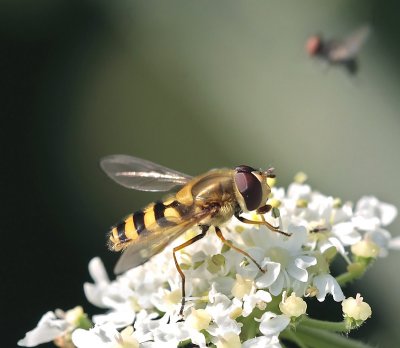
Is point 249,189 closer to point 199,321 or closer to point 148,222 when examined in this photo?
point 148,222

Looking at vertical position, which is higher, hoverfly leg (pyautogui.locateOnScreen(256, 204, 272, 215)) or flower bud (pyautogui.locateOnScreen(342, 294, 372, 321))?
hoverfly leg (pyautogui.locateOnScreen(256, 204, 272, 215))

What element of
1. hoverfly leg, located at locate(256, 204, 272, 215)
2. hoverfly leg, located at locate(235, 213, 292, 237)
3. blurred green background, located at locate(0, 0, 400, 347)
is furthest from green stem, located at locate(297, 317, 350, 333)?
blurred green background, located at locate(0, 0, 400, 347)

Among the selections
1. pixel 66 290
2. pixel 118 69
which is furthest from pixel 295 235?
pixel 118 69

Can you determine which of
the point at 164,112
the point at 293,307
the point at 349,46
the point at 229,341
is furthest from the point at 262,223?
the point at 164,112

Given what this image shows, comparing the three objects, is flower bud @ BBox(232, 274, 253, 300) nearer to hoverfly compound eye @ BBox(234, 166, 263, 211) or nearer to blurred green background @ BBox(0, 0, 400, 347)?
hoverfly compound eye @ BBox(234, 166, 263, 211)

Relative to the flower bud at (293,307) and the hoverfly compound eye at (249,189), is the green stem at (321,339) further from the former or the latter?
the hoverfly compound eye at (249,189)

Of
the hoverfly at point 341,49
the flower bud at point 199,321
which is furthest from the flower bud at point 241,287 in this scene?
the hoverfly at point 341,49

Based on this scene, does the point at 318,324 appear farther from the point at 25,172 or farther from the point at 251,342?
the point at 25,172
